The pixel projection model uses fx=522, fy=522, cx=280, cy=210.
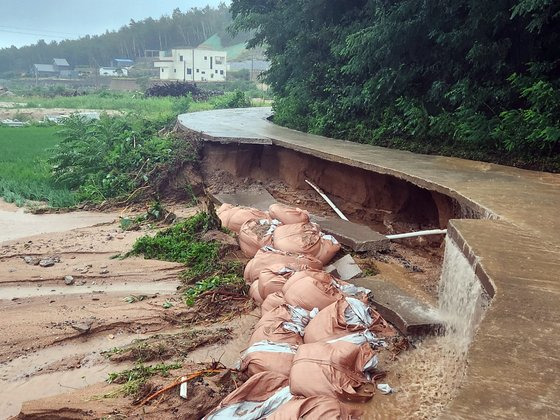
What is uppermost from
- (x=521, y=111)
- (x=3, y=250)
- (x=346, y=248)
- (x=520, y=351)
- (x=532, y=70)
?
(x=532, y=70)

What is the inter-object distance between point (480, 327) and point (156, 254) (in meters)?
4.67

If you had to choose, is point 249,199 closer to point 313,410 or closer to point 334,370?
point 334,370

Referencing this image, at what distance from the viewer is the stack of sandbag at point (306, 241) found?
5.56m

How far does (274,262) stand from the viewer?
5.21 m

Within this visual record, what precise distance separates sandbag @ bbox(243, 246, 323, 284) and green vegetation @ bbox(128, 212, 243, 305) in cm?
15

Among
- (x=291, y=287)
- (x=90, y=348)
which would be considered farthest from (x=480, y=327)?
(x=90, y=348)

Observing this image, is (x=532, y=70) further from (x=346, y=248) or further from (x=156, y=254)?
(x=156, y=254)

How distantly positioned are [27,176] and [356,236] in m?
9.10

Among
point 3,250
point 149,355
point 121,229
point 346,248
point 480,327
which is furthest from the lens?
point 121,229

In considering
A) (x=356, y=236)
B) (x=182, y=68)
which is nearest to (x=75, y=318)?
(x=356, y=236)

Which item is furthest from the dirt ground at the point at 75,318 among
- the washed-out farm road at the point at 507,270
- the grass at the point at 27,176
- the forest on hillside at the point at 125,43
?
the forest on hillside at the point at 125,43

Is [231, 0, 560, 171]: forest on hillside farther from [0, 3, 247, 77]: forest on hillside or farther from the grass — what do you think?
[0, 3, 247, 77]: forest on hillside

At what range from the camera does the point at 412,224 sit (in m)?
6.72

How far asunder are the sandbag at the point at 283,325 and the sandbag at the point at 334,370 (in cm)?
37
